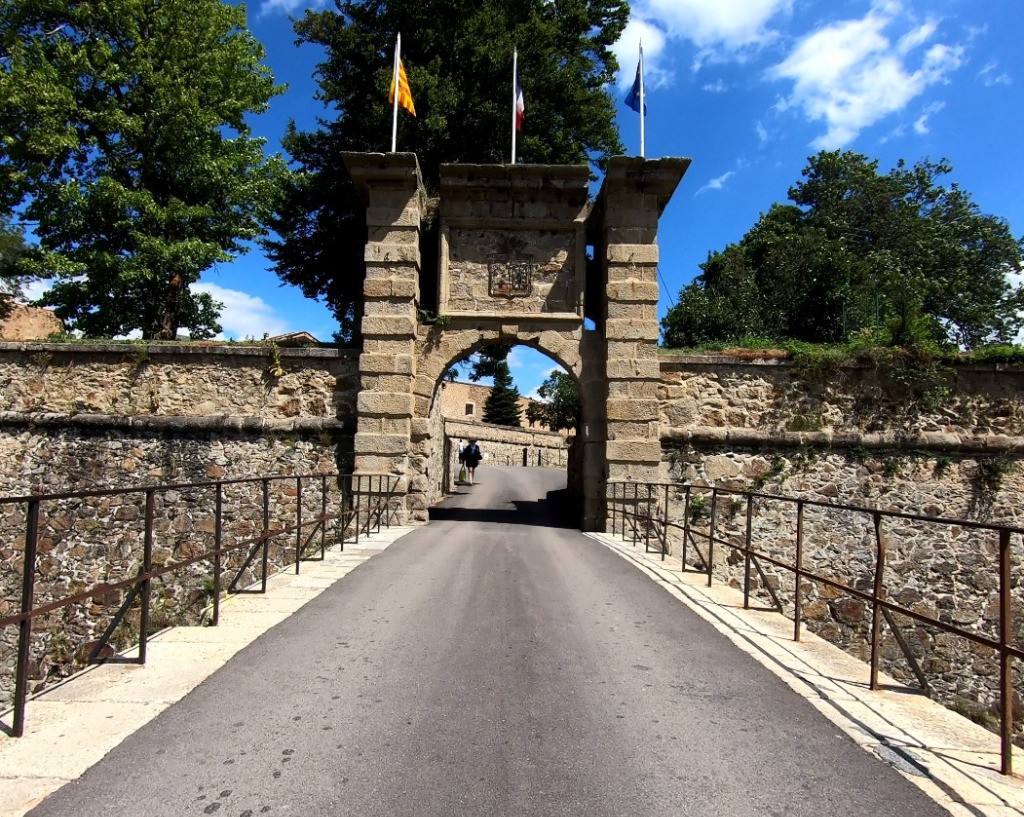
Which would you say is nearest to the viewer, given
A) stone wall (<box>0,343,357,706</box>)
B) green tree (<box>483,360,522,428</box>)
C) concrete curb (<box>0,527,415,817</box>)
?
concrete curb (<box>0,527,415,817</box>)

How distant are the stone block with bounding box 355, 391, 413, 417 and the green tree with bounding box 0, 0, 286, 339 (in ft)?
24.6

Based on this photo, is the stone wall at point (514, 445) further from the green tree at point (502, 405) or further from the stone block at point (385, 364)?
the stone block at point (385, 364)

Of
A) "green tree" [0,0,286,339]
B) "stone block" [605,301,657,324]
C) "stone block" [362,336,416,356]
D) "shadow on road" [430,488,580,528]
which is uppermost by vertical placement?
"green tree" [0,0,286,339]

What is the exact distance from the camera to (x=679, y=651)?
484 centimetres

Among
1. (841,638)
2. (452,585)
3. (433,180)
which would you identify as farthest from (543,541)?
(433,180)

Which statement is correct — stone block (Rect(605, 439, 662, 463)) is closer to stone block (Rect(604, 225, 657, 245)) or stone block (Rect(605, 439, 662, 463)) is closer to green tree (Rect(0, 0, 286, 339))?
stone block (Rect(604, 225, 657, 245))

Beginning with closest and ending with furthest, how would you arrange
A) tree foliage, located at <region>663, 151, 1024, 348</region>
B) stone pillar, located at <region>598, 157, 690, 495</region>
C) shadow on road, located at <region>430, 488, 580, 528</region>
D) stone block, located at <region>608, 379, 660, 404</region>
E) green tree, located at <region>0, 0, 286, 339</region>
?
stone pillar, located at <region>598, 157, 690, 495</region> < stone block, located at <region>608, 379, 660, 404</region> < shadow on road, located at <region>430, 488, 580, 528</region> < green tree, located at <region>0, 0, 286, 339</region> < tree foliage, located at <region>663, 151, 1024, 348</region>

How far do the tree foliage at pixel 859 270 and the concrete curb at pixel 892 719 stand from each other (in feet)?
30.1

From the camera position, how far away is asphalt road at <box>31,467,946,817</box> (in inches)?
106

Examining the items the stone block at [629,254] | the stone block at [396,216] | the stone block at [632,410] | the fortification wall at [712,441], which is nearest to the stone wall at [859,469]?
the fortification wall at [712,441]

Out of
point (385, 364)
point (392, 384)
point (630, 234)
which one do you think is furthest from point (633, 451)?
point (385, 364)

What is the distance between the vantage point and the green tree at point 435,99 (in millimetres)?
17125

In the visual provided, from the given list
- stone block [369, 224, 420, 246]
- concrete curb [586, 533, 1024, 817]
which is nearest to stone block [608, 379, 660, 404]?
stone block [369, 224, 420, 246]

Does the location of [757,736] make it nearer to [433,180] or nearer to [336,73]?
[433,180]
